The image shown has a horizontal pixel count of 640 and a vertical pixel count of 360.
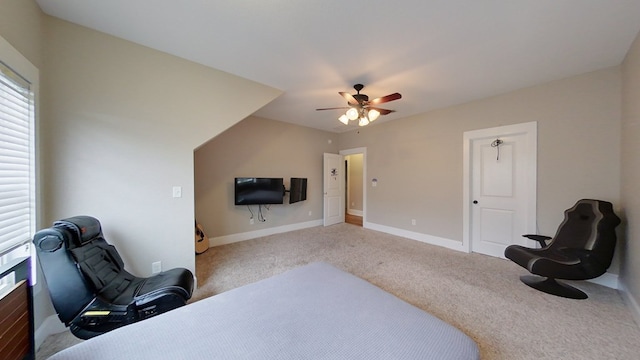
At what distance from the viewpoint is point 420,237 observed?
4.20 metres

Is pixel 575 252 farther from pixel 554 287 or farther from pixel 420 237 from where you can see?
pixel 420 237

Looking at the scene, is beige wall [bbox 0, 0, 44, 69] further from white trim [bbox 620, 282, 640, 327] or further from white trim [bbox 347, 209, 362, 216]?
white trim [bbox 347, 209, 362, 216]

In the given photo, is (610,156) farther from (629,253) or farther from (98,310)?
(98,310)

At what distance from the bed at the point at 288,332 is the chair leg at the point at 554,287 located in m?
2.27

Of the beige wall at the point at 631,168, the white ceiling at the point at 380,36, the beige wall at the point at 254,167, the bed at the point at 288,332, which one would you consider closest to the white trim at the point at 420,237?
the beige wall at the point at 254,167

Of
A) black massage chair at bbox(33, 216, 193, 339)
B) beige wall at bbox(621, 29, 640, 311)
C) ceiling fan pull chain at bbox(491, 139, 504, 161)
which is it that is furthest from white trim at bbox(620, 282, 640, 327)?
black massage chair at bbox(33, 216, 193, 339)

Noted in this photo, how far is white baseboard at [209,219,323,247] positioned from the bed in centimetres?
289

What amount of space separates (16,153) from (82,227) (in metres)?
0.65

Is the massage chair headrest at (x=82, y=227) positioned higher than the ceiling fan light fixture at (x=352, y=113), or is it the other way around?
the ceiling fan light fixture at (x=352, y=113)

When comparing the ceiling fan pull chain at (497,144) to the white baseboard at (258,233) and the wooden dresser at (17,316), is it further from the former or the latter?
the wooden dresser at (17,316)

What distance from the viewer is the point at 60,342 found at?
64.5 inches

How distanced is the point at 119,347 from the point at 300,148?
14.7ft

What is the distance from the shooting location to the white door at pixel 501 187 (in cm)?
302

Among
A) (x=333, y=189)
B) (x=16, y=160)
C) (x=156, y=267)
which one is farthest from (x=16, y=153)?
(x=333, y=189)
